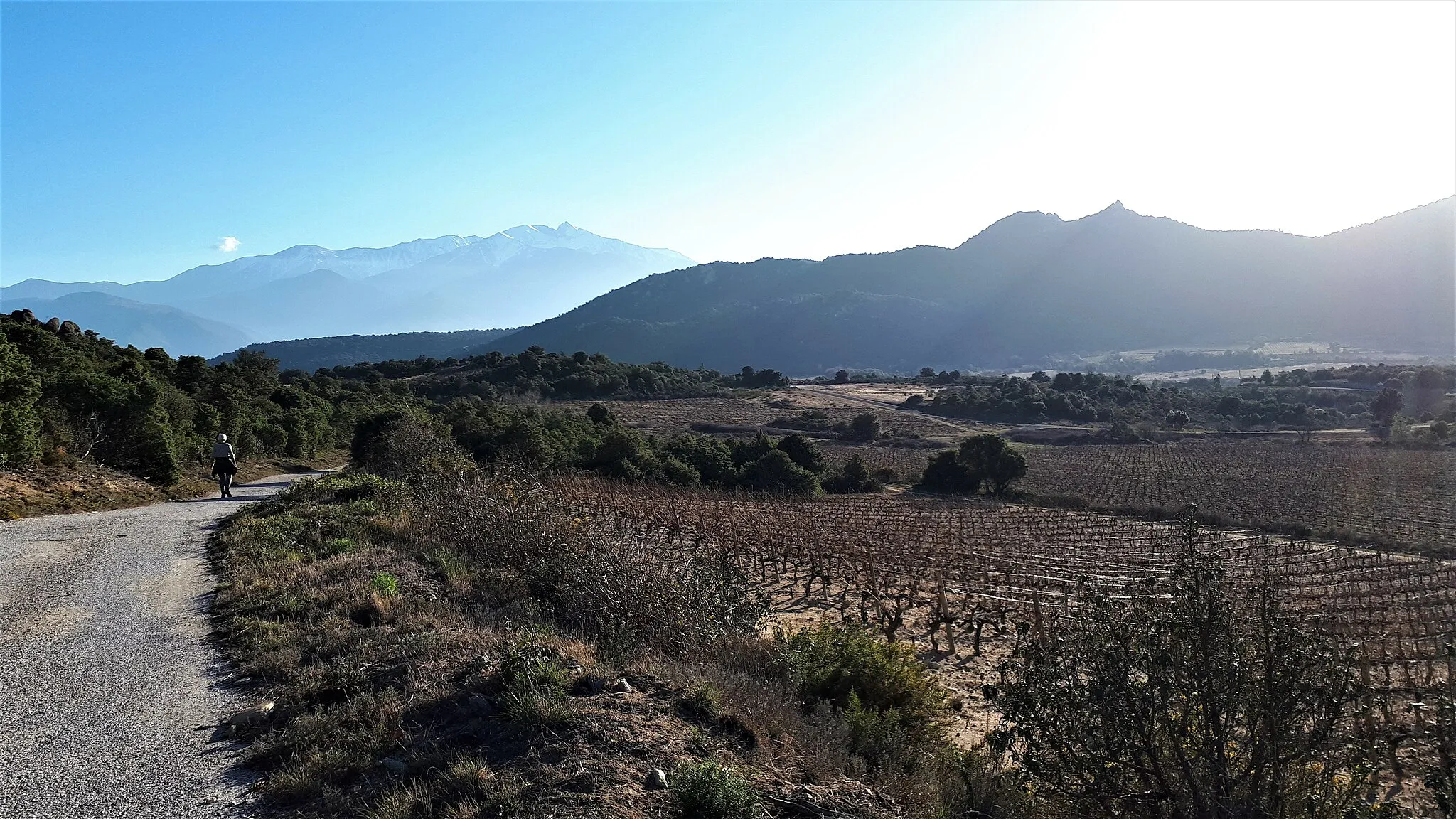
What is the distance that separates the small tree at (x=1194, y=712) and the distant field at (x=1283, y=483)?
26.0m

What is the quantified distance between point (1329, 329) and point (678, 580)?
632 feet

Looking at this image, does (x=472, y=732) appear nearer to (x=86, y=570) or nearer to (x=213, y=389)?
(x=86, y=570)

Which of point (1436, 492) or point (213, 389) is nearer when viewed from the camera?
point (213, 389)

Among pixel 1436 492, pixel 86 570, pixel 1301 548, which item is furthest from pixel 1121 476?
pixel 86 570

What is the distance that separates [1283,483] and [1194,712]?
4897cm

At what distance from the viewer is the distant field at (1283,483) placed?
31.6 metres

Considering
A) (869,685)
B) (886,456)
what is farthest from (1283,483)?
(869,685)

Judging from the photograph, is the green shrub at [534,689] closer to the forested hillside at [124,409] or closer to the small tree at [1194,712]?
the small tree at [1194,712]

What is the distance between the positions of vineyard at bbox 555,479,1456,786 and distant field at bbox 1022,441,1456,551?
4392mm

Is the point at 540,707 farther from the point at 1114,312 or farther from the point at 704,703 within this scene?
the point at 1114,312

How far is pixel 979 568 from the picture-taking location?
69.3ft

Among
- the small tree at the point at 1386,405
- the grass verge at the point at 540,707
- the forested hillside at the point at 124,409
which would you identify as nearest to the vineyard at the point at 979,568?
the grass verge at the point at 540,707

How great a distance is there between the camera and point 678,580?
7.62m

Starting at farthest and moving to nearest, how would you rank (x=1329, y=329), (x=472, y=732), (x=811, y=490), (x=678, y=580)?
(x=1329, y=329) < (x=811, y=490) < (x=678, y=580) < (x=472, y=732)
